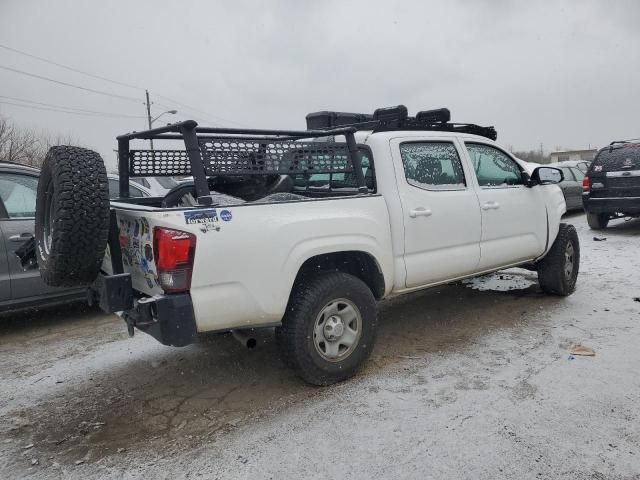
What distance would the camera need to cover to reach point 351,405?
127 inches

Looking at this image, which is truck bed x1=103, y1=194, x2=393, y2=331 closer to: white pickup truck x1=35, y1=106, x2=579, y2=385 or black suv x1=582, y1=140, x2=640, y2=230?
white pickup truck x1=35, y1=106, x2=579, y2=385

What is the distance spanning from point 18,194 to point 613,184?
32.8 ft

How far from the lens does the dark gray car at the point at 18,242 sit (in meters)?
4.65

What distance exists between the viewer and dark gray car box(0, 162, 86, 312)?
4652mm

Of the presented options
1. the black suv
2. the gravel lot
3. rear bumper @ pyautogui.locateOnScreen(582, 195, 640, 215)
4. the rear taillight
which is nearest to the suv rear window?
the black suv

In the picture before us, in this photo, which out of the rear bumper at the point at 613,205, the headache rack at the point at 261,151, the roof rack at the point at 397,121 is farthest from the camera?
the rear bumper at the point at 613,205

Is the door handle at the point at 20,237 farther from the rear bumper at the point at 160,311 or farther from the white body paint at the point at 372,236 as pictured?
the rear bumper at the point at 160,311

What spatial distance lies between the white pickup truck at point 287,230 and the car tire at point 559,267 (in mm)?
827

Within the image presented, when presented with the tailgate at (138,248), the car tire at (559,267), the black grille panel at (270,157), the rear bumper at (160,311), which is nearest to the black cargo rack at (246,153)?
the black grille panel at (270,157)

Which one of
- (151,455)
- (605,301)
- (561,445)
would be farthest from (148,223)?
(605,301)

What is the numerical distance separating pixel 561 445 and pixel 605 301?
126 inches

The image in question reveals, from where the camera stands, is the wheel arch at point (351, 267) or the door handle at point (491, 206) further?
the door handle at point (491, 206)

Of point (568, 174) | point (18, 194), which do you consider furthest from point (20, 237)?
point (568, 174)

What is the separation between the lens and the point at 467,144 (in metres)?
4.70
